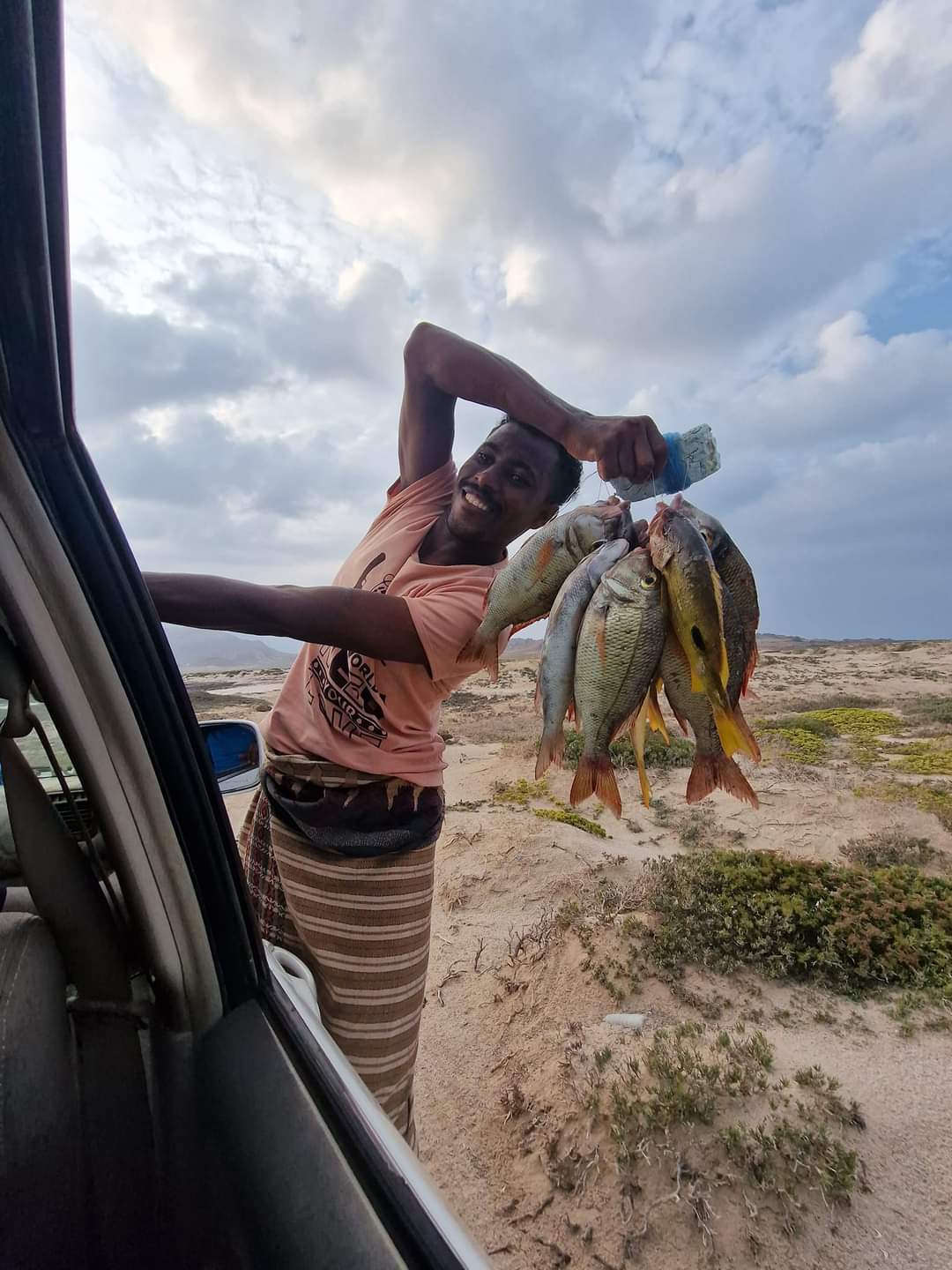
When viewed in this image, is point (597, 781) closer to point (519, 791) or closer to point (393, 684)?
point (393, 684)

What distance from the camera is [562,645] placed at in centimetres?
160

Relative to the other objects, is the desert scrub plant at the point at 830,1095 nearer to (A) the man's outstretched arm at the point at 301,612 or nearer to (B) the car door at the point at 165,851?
(B) the car door at the point at 165,851

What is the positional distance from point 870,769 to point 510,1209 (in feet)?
29.0

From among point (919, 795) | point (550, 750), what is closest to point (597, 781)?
point (550, 750)

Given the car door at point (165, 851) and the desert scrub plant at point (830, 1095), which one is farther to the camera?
the desert scrub plant at point (830, 1095)

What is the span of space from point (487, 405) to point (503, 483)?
0.27m

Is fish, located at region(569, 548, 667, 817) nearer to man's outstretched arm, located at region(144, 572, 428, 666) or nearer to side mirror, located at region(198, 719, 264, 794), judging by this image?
man's outstretched arm, located at region(144, 572, 428, 666)

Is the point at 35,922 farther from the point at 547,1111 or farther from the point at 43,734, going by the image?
the point at 547,1111

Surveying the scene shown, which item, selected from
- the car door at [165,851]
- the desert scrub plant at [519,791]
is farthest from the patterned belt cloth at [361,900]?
the desert scrub plant at [519,791]

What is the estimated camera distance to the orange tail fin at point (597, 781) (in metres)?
1.66

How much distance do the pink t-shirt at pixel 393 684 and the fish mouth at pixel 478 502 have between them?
20 centimetres

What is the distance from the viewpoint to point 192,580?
6.40 feet

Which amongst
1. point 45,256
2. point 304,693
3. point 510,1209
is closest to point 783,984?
point 510,1209

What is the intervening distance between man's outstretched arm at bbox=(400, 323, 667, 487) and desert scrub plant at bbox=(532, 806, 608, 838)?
571cm
